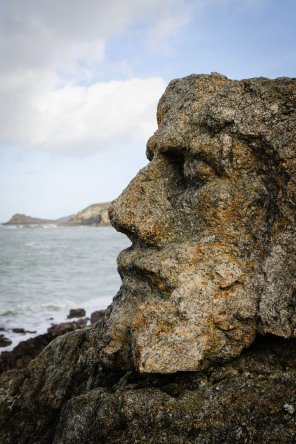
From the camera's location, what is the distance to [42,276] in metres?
31.6

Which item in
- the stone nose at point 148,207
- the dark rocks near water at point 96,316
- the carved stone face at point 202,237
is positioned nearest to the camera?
the carved stone face at point 202,237

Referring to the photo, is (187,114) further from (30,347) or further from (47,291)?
(47,291)

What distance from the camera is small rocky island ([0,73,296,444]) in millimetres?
4039

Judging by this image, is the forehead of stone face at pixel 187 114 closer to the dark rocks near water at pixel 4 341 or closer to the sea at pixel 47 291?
the dark rocks near water at pixel 4 341

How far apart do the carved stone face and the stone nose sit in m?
0.02

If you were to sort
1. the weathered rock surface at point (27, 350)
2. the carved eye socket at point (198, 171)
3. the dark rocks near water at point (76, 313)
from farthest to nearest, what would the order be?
the dark rocks near water at point (76, 313)
the weathered rock surface at point (27, 350)
the carved eye socket at point (198, 171)

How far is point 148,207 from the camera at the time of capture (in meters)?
5.87

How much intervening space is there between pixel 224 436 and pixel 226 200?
127 inches

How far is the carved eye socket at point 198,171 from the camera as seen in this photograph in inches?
209

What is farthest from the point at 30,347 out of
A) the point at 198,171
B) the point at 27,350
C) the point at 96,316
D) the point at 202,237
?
the point at 198,171

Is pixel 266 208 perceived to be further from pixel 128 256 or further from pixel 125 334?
pixel 125 334

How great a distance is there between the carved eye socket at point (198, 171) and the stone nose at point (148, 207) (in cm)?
62

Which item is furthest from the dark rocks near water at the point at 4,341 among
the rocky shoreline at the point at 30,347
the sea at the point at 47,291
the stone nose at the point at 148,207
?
the stone nose at the point at 148,207

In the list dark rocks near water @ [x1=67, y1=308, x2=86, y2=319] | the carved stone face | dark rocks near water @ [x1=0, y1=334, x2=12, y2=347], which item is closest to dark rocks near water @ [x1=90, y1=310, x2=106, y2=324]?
dark rocks near water @ [x1=67, y1=308, x2=86, y2=319]
